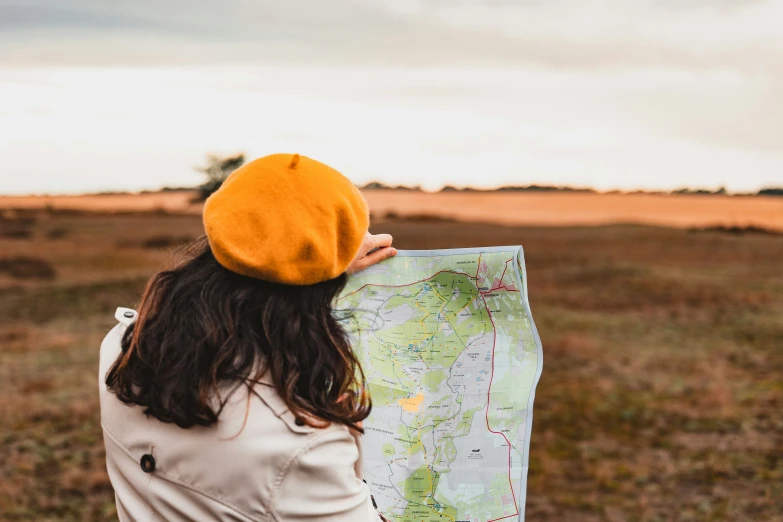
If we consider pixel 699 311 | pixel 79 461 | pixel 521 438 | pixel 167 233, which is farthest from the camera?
pixel 167 233

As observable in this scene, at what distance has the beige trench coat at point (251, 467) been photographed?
124cm

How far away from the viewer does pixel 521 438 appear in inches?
71.4

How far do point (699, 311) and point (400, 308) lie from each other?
48.5 ft

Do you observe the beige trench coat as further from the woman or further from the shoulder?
the shoulder

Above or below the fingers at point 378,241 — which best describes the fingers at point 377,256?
below

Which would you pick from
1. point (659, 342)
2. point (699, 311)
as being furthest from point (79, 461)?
point (699, 311)

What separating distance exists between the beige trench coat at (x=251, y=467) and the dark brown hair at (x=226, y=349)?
30mm

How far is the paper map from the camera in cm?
182

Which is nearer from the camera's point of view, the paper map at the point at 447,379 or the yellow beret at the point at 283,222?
the yellow beret at the point at 283,222

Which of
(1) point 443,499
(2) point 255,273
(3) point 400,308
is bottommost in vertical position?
(1) point 443,499

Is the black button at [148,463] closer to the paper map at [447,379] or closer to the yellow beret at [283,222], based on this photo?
the yellow beret at [283,222]

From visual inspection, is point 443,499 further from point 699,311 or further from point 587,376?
point 699,311

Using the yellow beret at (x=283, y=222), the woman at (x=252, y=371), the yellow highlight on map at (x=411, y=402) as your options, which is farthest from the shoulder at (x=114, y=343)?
the yellow highlight on map at (x=411, y=402)

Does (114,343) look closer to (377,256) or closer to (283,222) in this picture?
(283,222)
